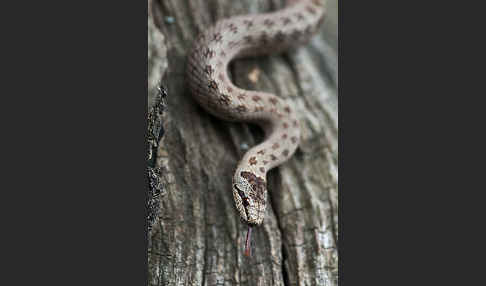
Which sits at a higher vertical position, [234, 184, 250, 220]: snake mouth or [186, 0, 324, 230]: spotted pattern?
[186, 0, 324, 230]: spotted pattern

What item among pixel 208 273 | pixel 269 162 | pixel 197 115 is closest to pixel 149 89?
pixel 197 115

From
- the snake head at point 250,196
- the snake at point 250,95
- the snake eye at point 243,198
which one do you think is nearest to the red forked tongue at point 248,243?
the snake at point 250,95

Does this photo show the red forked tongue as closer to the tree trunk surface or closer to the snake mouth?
the tree trunk surface

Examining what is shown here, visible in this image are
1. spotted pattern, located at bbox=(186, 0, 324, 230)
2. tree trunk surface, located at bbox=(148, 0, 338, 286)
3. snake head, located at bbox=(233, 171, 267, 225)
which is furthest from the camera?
spotted pattern, located at bbox=(186, 0, 324, 230)

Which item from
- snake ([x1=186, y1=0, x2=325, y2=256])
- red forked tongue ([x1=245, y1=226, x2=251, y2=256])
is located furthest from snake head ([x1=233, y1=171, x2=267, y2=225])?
red forked tongue ([x1=245, y1=226, x2=251, y2=256])

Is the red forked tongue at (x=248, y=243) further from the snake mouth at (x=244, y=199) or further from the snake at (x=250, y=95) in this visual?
the snake mouth at (x=244, y=199)

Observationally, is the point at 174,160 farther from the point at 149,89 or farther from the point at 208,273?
the point at 208,273

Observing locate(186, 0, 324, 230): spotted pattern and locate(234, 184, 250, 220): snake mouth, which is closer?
locate(234, 184, 250, 220): snake mouth
